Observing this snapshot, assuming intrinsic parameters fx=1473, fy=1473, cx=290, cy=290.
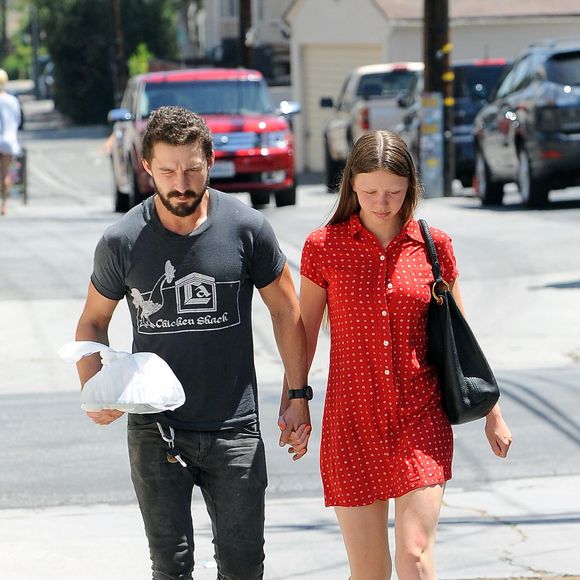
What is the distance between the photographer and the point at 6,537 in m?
6.34

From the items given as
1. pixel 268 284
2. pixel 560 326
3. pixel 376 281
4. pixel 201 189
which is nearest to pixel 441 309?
pixel 376 281

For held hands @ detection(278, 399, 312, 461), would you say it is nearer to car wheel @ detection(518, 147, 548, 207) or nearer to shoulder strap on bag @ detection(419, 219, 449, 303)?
shoulder strap on bag @ detection(419, 219, 449, 303)

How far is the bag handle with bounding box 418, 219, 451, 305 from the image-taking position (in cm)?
444

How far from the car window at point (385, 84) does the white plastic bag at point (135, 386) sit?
20.7 m

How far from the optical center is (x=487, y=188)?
17938 mm

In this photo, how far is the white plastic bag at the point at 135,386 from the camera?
4.14 meters

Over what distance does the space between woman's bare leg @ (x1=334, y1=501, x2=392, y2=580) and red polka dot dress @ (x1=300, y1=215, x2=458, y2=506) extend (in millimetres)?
40

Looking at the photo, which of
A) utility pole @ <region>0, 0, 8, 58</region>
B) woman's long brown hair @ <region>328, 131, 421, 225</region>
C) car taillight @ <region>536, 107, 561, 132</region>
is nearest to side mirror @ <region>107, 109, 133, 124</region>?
car taillight @ <region>536, 107, 561, 132</region>

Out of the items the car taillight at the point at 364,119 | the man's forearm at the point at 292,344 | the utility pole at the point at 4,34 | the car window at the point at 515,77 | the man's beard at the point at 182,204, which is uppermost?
the man's beard at the point at 182,204

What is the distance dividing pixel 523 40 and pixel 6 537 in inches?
1017

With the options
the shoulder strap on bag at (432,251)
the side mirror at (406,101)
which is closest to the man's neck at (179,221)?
the shoulder strap on bag at (432,251)

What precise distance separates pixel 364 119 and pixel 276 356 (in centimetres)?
1380

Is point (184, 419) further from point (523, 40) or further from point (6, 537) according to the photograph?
point (523, 40)

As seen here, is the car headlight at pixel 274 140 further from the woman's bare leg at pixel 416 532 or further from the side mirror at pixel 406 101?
the woman's bare leg at pixel 416 532
